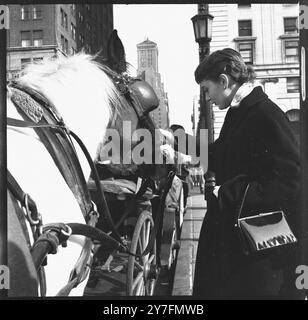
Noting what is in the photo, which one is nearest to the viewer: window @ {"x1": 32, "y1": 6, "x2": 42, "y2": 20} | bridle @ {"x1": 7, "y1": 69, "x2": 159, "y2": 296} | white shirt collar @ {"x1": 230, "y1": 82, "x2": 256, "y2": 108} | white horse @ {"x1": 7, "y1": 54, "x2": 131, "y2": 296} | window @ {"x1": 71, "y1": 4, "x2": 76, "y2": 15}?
bridle @ {"x1": 7, "y1": 69, "x2": 159, "y2": 296}

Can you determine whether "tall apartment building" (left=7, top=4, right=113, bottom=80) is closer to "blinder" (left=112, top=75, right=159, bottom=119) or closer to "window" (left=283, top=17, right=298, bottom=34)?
"blinder" (left=112, top=75, right=159, bottom=119)

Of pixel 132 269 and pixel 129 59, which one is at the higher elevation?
pixel 129 59

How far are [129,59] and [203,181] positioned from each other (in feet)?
2.51

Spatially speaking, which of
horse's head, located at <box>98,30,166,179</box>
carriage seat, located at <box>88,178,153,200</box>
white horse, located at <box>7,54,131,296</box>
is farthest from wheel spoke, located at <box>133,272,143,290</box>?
horse's head, located at <box>98,30,166,179</box>

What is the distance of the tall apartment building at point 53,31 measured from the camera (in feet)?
9.77

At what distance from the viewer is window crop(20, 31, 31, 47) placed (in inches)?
118

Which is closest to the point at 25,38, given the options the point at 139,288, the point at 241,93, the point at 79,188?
the point at 79,188

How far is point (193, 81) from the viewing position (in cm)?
315

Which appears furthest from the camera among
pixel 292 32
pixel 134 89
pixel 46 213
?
pixel 134 89

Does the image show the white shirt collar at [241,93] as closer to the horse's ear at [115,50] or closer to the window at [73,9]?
the horse's ear at [115,50]

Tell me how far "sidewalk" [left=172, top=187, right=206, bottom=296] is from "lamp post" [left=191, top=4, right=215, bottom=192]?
0.11 meters

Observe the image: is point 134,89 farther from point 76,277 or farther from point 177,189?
point 76,277

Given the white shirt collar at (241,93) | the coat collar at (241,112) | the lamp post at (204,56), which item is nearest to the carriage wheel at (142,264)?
the lamp post at (204,56)
